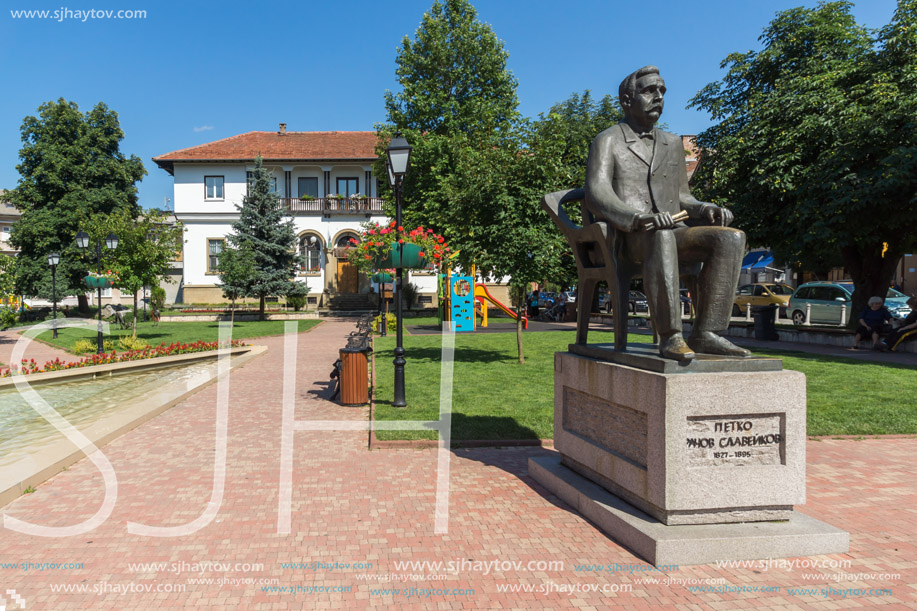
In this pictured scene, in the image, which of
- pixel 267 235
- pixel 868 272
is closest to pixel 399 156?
pixel 868 272

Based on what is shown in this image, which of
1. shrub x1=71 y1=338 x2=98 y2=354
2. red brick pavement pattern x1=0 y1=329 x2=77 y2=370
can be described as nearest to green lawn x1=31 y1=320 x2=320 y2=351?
red brick pavement pattern x1=0 y1=329 x2=77 y2=370

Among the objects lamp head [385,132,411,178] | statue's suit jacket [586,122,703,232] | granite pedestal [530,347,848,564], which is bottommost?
granite pedestal [530,347,848,564]

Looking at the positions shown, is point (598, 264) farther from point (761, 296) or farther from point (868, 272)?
point (761, 296)

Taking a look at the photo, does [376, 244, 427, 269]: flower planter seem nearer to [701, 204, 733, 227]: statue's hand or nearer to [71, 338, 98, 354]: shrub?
[701, 204, 733, 227]: statue's hand

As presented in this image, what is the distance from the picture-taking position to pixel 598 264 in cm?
539

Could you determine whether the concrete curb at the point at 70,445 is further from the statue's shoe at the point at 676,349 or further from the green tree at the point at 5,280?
the green tree at the point at 5,280

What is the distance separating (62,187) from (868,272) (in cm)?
4369

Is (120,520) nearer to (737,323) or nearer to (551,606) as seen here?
(551,606)

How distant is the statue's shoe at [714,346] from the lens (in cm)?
424

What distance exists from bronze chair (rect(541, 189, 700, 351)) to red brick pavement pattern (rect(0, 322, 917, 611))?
1748 mm

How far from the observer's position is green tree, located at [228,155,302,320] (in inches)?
1387

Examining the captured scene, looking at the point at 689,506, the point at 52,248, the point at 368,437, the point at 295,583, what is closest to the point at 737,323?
the point at 368,437

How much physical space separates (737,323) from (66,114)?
41.5 metres

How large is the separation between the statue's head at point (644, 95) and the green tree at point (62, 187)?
37435 millimetres
